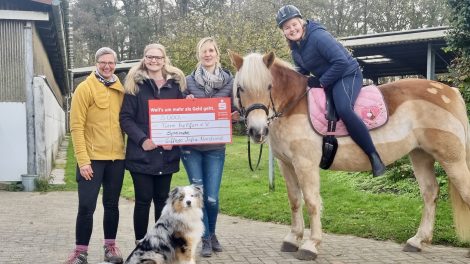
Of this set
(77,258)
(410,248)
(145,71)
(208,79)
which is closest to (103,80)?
(145,71)

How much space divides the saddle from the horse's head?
54cm

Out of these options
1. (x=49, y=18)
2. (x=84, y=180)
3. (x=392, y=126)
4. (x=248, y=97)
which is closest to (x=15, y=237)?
(x=84, y=180)

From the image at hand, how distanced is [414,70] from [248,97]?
77.6ft

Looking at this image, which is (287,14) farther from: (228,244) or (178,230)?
(228,244)

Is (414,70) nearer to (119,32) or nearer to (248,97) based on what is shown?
(248,97)

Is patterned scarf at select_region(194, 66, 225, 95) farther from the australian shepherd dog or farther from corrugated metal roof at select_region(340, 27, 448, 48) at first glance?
corrugated metal roof at select_region(340, 27, 448, 48)

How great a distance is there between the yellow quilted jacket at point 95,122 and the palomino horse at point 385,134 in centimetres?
131

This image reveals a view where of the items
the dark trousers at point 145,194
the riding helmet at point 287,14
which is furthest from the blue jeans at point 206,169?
the riding helmet at point 287,14

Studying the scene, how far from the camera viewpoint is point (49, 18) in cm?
1092

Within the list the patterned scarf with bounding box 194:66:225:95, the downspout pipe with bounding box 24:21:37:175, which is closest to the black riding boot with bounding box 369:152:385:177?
the patterned scarf with bounding box 194:66:225:95

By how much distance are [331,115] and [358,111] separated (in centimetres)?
30

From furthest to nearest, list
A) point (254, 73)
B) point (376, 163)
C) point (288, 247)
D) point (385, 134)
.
A: point (288, 247), point (385, 134), point (376, 163), point (254, 73)

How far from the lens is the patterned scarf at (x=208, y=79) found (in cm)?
542

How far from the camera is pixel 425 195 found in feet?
19.2
